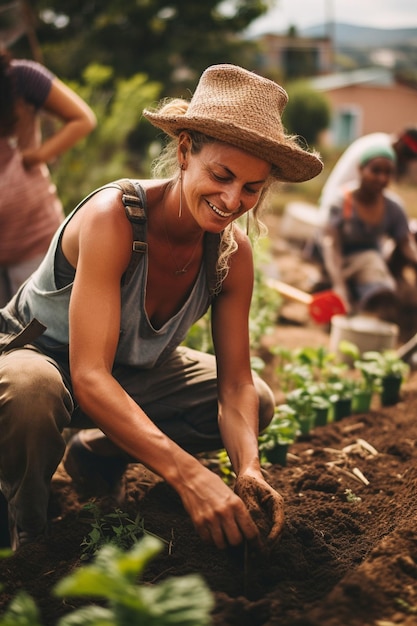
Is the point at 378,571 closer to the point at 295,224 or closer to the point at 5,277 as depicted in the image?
the point at 5,277

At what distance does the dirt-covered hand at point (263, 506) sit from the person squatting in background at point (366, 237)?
3587mm

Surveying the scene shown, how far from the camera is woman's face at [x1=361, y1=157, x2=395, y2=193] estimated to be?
213 inches

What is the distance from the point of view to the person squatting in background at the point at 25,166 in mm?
3363

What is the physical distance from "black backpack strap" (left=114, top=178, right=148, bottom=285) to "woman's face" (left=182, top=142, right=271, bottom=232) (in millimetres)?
159

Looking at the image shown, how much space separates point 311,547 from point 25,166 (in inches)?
95.3

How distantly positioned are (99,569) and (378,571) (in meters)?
0.85

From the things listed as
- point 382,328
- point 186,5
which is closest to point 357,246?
point 382,328

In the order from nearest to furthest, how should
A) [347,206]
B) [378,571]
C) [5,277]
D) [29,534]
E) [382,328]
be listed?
[378,571], [29,534], [5,277], [382,328], [347,206]

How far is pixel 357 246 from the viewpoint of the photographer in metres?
5.87

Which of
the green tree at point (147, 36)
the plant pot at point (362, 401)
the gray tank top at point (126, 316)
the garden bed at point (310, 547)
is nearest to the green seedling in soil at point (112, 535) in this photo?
the garden bed at point (310, 547)

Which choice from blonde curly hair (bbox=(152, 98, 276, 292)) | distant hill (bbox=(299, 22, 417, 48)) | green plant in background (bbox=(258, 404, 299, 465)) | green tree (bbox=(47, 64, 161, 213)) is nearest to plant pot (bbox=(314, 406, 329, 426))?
green plant in background (bbox=(258, 404, 299, 465))

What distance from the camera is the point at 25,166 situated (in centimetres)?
364

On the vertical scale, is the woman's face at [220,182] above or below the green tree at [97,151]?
above

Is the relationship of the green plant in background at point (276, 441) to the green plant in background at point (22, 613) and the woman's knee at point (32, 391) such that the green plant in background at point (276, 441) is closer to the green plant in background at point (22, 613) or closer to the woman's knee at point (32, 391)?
the woman's knee at point (32, 391)
